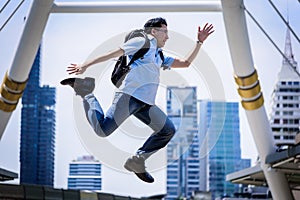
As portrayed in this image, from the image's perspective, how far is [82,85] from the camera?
8.26m

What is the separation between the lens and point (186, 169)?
11069cm

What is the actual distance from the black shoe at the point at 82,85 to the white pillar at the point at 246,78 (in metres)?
8.94

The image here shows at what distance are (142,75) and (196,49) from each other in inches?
35.4

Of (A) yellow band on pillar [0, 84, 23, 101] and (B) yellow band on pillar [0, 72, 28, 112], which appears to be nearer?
(B) yellow band on pillar [0, 72, 28, 112]

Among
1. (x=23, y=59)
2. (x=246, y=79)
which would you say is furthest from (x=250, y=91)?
(x=23, y=59)

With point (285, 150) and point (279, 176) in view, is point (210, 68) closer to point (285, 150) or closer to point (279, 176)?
point (285, 150)

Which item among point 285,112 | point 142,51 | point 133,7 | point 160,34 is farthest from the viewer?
point 285,112

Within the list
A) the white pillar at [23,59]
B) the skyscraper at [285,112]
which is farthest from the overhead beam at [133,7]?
the skyscraper at [285,112]

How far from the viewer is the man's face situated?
8.16 metres

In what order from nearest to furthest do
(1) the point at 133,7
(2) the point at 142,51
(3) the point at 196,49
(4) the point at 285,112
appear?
(2) the point at 142,51 → (3) the point at 196,49 → (1) the point at 133,7 → (4) the point at 285,112

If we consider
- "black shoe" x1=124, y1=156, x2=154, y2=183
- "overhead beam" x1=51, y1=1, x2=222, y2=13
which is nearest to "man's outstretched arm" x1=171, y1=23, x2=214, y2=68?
"black shoe" x1=124, y1=156, x2=154, y2=183

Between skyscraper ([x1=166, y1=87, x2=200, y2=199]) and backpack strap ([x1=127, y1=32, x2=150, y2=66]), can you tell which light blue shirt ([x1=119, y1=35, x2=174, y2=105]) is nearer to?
backpack strap ([x1=127, y1=32, x2=150, y2=66])

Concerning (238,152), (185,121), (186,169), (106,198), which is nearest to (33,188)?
(106,198)

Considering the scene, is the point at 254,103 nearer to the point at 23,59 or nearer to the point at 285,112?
the point at 23,59
